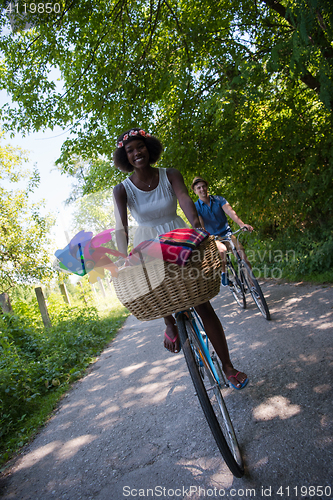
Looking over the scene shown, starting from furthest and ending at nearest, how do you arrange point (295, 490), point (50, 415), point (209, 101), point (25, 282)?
point (25, 282) < point (209, 101) < point (50, 415) < point (295, 490)

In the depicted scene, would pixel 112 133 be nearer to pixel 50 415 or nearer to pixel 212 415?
pixel 50 415

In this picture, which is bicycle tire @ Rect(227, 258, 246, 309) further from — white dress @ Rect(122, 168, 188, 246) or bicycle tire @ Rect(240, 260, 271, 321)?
white dress @ Rect(122, 168, 188, 246)

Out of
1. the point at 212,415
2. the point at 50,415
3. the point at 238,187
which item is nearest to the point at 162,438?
the point at 212,415

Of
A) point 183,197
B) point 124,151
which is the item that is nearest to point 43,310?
point 124,151

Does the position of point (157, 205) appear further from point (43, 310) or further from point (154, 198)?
point (43, 310)

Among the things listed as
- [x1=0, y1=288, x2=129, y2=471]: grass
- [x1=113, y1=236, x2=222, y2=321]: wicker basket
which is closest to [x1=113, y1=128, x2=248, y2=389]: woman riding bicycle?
[x1=113, y1=236, x2=222, y2=321]: wicker basket

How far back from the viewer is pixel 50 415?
3.93m

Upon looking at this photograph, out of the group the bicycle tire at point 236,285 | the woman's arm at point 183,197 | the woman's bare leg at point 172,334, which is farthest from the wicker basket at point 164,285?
the bicycle tire at point 236,285

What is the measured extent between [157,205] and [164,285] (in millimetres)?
954

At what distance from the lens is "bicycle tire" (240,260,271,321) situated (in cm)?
465

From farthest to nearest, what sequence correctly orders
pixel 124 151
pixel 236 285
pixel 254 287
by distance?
1. pixel 236 285
2. pixel 254 287
3. pixel 124 151

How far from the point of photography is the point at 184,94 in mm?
6430

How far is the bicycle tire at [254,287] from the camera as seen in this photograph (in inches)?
183

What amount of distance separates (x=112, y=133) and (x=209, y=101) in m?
2.24
